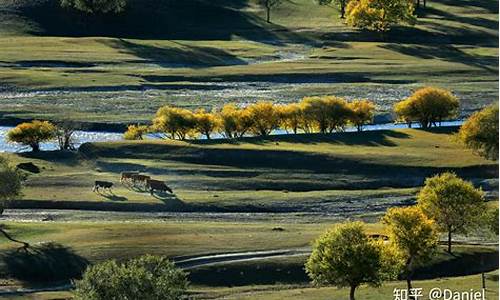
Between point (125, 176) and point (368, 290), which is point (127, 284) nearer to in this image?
point (368, 290)

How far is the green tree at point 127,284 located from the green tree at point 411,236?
16435 mm

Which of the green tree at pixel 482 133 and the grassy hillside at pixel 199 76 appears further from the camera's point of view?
the grassy hillside at pixel 199 76

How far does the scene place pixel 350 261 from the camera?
69812mm

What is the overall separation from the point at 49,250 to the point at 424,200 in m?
25.4

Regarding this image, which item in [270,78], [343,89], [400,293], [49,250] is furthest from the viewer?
[270,78]

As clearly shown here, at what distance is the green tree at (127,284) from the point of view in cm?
6356

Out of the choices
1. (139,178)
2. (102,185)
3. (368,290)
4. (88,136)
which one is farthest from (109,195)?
(368,290)

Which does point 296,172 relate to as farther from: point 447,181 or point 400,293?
point 400,293

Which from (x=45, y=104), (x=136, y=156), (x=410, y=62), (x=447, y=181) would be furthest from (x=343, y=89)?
(x=447, y=181)

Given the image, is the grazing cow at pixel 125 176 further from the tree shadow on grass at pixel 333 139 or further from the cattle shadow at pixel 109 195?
the tree shadow on grass at pixel 333 139

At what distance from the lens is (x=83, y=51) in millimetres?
192375

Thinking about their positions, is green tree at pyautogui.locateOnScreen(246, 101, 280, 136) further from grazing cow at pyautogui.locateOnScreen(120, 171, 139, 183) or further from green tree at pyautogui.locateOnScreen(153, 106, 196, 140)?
grazing cow at pyautogui.locateOnScreen(120, 171, 139, 183)

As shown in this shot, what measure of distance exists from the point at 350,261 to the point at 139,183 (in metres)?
40.0

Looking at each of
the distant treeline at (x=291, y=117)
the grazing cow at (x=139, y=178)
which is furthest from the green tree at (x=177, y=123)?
the grazing cow at (x=139, y=178)
